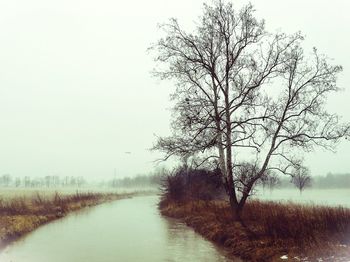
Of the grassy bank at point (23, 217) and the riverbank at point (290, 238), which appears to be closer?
the riverbank at point (290, 238)

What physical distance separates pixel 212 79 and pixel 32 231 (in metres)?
12.6

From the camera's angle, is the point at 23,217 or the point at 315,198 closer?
the point at 23,217

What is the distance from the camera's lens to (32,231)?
78.7ft

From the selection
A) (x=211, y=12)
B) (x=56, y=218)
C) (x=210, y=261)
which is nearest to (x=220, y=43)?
(x=211, y=12)

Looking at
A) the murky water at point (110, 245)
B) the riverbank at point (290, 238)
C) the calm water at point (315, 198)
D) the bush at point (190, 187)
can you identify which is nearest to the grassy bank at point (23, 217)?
the murky water at point (110, 245)

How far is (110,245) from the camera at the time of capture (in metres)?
19.0

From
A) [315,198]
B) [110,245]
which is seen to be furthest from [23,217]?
[315,198]

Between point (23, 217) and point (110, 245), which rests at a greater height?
point (23, 217)

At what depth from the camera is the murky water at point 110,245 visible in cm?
1573

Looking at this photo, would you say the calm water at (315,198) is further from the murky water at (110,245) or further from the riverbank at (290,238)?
the riverbank at (290,238)

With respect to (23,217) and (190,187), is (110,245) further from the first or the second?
(190,187)

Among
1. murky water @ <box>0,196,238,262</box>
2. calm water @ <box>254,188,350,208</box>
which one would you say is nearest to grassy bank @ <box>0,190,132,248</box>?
Result: murky water @ <box>0,196,238,262</box>

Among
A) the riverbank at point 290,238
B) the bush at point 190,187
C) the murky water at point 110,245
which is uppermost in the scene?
the bush at point 190,187

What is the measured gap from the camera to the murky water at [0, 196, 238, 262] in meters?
15.7
